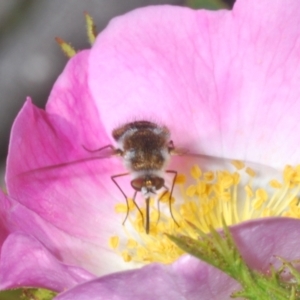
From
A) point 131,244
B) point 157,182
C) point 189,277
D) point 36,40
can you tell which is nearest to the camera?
point 189,277

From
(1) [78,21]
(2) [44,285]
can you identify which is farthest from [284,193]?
(1) [78,21]

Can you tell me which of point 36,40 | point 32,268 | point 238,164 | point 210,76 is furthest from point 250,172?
point 36,40

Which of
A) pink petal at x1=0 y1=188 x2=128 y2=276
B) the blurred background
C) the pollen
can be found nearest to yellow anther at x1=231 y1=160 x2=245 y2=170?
A: the pollen

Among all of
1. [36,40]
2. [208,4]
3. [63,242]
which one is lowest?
[36,40]

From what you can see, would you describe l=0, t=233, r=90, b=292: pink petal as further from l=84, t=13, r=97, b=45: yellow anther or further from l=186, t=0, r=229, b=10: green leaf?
l=186, t=0, r=229, b=10: green leaf

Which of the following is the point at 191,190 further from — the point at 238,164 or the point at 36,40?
the point at 36,40

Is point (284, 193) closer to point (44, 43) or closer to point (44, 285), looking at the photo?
point (44, 285)
